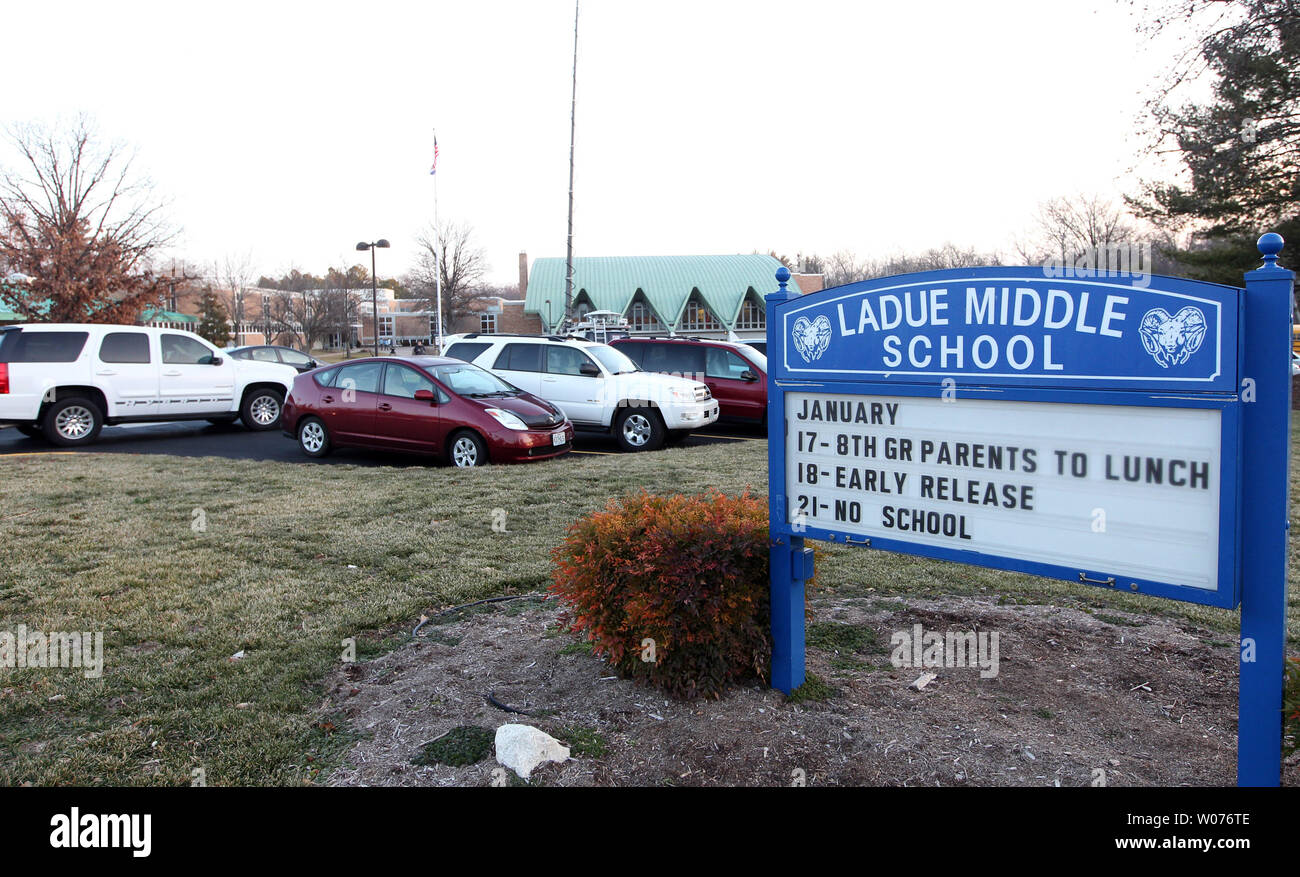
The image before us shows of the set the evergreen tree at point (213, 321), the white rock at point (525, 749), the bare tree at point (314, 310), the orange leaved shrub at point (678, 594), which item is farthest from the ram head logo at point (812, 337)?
the bare tree at point (314, 310)

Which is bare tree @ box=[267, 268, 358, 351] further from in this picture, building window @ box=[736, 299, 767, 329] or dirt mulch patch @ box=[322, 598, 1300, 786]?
dirt mulch patch @ box=[322, 598, 1300, 786]

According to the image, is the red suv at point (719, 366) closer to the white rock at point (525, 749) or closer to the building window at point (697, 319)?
the white rock at point (525, 749)

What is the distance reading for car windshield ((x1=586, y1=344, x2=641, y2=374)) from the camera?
13.6 metres

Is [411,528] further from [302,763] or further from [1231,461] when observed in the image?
[1231,461]

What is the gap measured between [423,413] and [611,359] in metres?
3.68

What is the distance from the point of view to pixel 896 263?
175ft

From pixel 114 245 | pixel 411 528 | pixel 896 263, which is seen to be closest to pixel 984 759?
pixel 411 528

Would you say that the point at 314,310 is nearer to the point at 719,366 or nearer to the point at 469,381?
the point at 719,366

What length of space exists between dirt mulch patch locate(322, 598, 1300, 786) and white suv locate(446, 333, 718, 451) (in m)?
8.56

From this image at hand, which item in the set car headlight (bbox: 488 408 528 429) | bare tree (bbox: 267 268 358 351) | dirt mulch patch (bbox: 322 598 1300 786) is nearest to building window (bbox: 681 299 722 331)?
bare tree (bbox: 267 268 358 351)

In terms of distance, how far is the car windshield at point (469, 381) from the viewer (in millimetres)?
11211

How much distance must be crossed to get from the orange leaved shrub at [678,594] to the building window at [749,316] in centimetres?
5457

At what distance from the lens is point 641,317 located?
5694 centimetres
